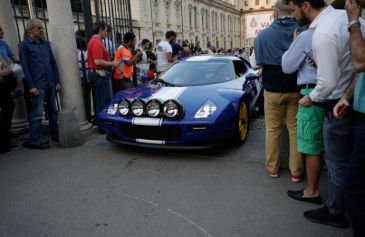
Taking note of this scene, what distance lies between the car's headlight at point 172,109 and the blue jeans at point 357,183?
235cm

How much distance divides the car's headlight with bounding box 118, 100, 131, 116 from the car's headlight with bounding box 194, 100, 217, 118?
96cm

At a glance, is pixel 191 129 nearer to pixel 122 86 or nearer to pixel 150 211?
pixel 150 211

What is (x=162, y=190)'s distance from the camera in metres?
3.30

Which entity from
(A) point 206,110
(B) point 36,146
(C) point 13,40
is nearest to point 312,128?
(A) point 206,110

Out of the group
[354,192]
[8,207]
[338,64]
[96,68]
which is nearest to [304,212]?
[354,192]

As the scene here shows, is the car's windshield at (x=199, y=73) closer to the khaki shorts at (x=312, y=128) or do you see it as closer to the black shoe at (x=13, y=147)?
the khaki shorts at (x=312, y=128)

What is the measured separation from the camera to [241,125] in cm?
461

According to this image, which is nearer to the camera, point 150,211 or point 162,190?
point 150,211

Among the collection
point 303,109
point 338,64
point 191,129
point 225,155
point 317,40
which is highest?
point 317,40

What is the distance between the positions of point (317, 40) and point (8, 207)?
3.07 m

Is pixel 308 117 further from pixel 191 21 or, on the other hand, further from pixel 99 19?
pixel 191 21

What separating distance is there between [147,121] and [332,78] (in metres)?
2.41

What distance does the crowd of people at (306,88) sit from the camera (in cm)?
195

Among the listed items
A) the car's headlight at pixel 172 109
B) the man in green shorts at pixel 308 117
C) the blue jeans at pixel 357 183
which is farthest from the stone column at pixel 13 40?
the blue jeans at pixel 357 183
